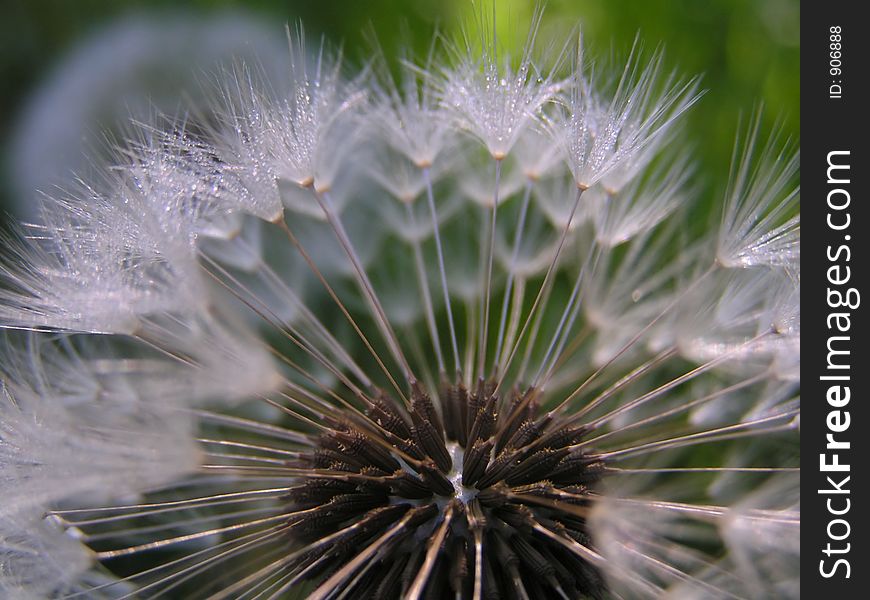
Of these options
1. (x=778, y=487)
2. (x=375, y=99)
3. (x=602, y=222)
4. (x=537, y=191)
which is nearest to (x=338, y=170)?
(x=375, y=99)

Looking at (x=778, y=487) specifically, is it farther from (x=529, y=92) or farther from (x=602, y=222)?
(x=529, y=92)

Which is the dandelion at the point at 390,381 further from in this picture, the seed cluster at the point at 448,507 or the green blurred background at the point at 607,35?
the green blurred background at the point at 607,35
